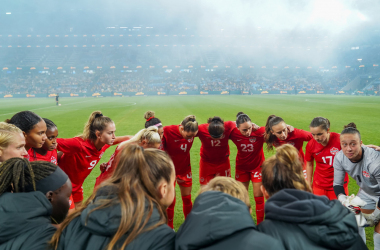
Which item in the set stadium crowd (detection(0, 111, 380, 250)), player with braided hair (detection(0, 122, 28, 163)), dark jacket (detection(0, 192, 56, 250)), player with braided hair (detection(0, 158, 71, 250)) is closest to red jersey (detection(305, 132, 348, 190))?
stadium crowd (detection(0, 111, 380, 250))

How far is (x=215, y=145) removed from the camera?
467cm

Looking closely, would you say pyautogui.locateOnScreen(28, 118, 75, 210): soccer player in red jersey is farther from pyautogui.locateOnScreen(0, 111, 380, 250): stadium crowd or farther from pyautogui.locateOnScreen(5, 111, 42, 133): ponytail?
pyautogui.locateOnScreen(0, 111, 380, 250): stadium crowd

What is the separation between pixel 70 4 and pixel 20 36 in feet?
74.1

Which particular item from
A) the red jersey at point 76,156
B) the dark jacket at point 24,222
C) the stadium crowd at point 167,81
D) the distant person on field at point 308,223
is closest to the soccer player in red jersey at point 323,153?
the distant person on field at point 308,223

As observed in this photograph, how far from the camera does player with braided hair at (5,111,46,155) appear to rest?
3.14 m

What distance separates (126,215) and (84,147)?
2717 millimetres

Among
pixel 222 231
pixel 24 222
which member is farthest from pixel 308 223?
pixel 24 222

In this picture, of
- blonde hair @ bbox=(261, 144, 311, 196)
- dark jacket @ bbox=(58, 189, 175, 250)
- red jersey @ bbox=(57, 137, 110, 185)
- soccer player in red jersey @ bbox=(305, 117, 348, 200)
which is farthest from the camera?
soccer player in red jersey @ bbox=(305, 117, 348, 200)

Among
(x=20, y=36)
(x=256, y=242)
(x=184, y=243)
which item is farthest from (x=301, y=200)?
(x=20, y=36)

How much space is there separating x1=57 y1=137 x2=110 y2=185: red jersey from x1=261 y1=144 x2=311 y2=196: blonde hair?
285 centimetres

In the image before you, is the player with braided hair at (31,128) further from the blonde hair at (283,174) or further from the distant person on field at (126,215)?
the blonde hair at (283,174)

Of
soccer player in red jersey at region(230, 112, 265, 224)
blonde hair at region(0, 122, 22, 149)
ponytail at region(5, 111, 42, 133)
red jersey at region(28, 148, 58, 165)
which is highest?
ponytail at region(5, 111, 42, 133)

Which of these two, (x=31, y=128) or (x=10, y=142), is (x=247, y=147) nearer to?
(x=31, y=128)

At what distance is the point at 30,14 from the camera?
89812mm
